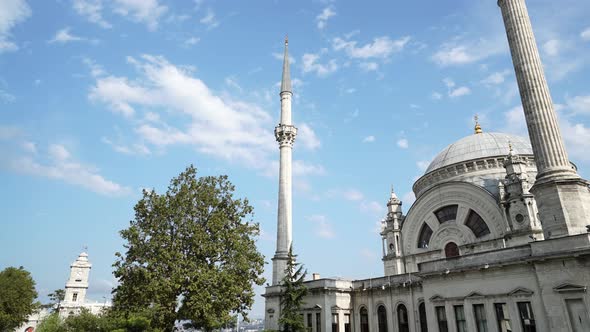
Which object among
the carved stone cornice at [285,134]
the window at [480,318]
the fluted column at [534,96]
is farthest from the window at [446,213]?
the carved stone cornice at [285,134]

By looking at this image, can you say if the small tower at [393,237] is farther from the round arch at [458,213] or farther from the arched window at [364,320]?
the arched window at [364,320]

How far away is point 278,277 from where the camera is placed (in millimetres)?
31750

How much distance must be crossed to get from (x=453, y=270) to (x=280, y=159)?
18.8 metres

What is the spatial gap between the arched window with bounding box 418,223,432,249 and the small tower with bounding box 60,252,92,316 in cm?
5502

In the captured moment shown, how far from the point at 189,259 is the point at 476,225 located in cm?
2133

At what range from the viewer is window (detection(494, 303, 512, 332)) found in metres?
19.1

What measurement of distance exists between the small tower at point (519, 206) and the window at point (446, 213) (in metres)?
4.08

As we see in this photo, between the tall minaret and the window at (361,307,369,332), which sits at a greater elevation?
the tall minaret

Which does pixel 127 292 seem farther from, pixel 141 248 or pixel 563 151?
pixel 563 151

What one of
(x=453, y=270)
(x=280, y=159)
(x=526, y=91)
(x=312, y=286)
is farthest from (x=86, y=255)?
(x=526, y=91)

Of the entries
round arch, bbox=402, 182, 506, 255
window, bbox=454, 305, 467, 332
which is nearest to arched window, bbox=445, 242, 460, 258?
round arch, bbox=402, 182, 506, 255

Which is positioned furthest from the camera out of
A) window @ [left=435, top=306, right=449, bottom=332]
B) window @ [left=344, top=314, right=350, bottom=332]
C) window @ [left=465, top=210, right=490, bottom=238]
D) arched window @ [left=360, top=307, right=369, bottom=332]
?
window @ [left=344, top=314, right=350, bottom=332]

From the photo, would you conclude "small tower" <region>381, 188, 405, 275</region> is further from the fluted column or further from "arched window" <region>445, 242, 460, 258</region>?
the fluted column

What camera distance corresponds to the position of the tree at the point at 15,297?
3981cm
